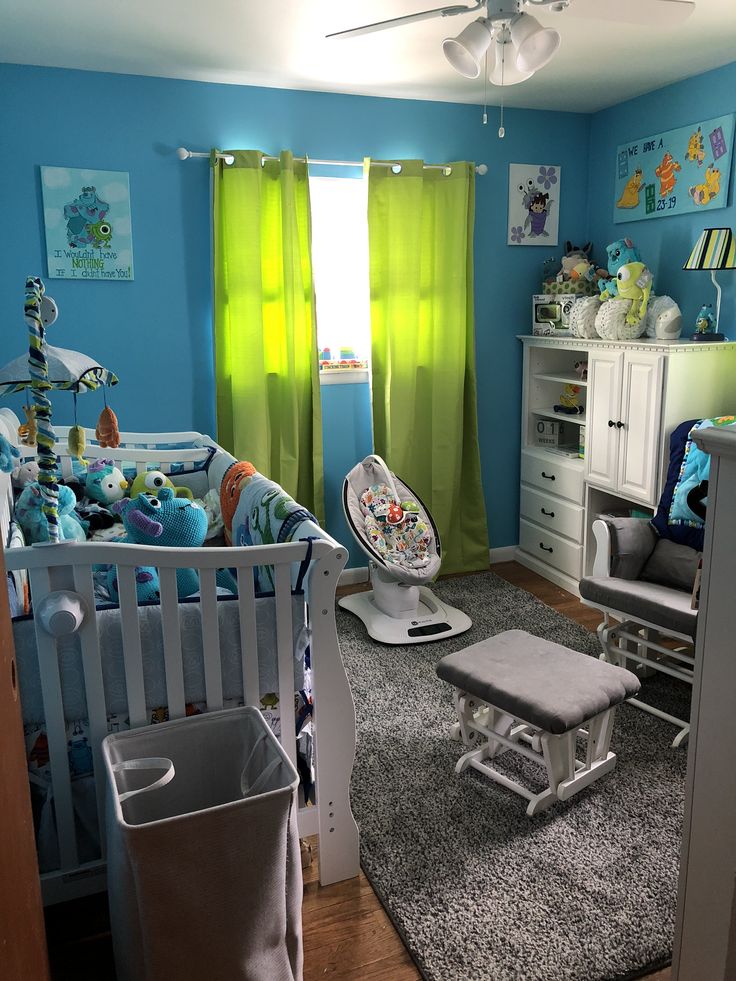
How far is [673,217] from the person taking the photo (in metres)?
3.61

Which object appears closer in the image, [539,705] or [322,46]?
[539,705]

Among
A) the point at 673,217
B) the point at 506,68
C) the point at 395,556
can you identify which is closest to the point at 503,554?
the point at 395,556

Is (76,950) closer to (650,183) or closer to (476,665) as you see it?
→ (476,665)

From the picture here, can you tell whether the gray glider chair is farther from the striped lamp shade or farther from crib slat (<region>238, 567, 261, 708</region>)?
crib slat (<region>238, 567, 261, 708</region>)

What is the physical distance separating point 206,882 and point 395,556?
6.95 feet

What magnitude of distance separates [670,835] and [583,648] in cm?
119

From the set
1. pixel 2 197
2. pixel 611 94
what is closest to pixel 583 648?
pixel 611 94

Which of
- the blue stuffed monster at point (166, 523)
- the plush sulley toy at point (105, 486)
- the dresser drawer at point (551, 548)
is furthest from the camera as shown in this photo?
the dresser drawer at point (551, 548)

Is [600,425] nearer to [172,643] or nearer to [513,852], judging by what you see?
[513,852]

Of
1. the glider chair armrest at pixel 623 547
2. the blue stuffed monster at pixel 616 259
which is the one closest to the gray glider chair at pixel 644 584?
the glider chair armrest at pixel 623 547

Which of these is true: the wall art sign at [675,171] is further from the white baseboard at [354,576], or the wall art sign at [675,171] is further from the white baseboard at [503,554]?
the white baseboard at [354,576]

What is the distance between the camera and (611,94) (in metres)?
3.75

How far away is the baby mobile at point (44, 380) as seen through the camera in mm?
1612

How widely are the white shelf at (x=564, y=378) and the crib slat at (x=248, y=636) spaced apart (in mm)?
2453
